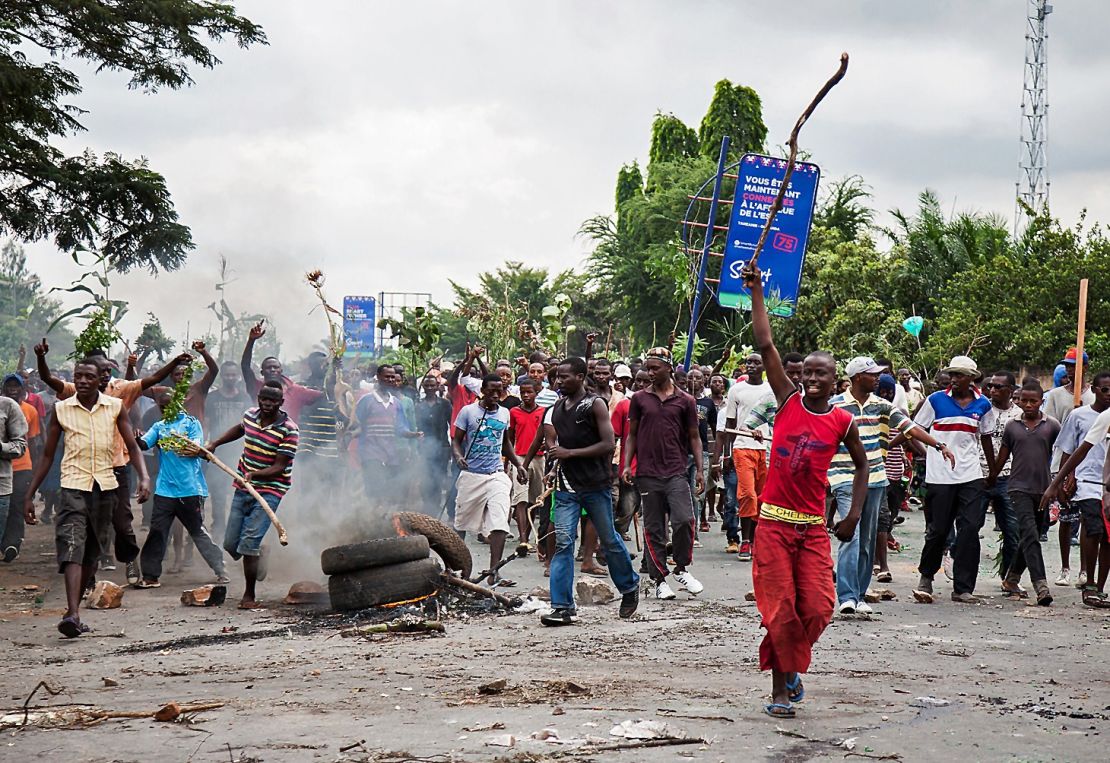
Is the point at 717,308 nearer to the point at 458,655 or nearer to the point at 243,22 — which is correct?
the point at 243,22

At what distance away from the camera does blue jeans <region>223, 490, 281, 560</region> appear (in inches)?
424

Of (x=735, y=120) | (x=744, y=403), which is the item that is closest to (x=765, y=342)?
(x=744, y=403)

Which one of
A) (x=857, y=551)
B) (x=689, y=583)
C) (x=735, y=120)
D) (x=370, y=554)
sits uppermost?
(x=735, y=120)

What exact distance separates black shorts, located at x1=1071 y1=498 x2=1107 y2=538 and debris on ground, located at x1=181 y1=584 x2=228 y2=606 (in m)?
7.26

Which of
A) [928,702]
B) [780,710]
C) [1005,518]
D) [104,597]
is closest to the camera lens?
[780,710]

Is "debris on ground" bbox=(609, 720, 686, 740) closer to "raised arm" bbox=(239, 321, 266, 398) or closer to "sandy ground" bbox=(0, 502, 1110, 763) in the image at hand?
"sandy ground" bbox=(0, 502, 1110, 763)

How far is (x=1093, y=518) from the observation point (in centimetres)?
1105

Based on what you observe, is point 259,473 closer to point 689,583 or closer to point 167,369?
point 167,369

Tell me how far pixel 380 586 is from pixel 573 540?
155 cm

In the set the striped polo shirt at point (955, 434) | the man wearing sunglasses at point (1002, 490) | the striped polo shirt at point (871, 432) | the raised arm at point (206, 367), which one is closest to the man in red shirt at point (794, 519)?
the striped polo shirt at point (871, 432)

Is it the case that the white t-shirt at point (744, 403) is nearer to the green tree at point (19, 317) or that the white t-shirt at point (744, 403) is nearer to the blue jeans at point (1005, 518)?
the blue jeans at point (1005, 518)

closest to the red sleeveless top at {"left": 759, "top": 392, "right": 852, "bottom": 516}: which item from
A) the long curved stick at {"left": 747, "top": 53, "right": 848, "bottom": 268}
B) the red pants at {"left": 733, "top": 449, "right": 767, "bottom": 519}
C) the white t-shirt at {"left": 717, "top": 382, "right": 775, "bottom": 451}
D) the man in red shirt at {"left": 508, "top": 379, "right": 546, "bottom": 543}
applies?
the long curved stick at {"left": 747, "top": 53, "right": 848, "bottom": 268}

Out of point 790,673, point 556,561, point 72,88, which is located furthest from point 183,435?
point 790,673

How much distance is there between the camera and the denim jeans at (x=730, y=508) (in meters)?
14.5
